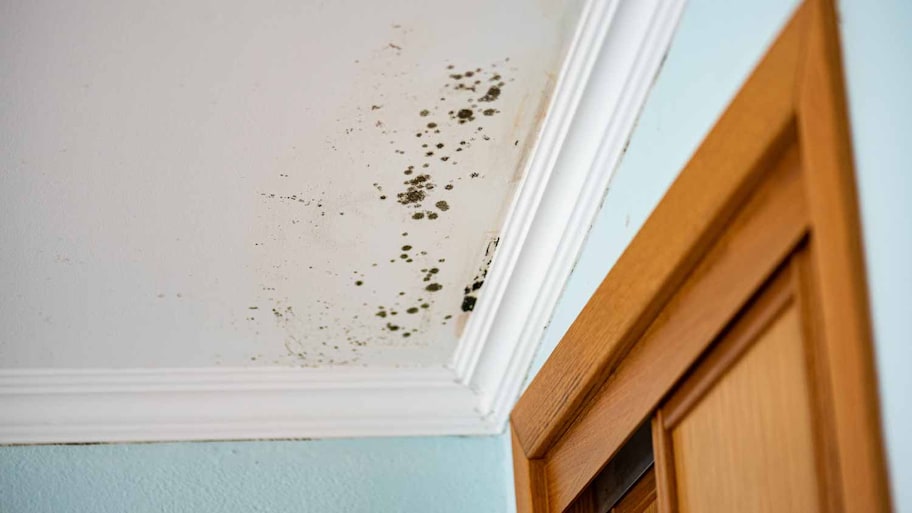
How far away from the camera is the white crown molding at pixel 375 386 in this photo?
1.31 m

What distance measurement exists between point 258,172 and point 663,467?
679mm

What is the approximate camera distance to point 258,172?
1.29m

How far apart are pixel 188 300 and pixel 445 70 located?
0.61 metres

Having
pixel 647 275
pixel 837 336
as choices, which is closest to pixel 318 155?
pixel 647 275

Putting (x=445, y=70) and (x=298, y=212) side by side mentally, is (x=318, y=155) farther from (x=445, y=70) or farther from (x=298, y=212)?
(x=445, y=70)

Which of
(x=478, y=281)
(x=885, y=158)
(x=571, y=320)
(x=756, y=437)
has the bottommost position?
(x=756, y=437)

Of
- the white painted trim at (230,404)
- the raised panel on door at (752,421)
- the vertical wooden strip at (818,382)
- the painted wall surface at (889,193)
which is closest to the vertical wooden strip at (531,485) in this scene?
the white painted trim at (230,404)

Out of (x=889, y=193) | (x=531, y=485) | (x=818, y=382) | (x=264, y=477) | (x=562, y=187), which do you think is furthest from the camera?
(x=264, y=477)

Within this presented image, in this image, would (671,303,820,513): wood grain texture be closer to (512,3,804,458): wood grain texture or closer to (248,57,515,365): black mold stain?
(512,3,804,458): wood grain texture

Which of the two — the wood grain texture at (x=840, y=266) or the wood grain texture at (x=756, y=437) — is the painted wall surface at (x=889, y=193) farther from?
the wood grain texture at (x=756, y=437)

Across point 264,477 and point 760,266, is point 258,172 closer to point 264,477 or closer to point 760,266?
point 264,477

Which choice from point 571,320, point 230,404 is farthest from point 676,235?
point 230,404

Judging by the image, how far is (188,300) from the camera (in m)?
1.48

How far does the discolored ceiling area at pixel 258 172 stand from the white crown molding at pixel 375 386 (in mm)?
33
